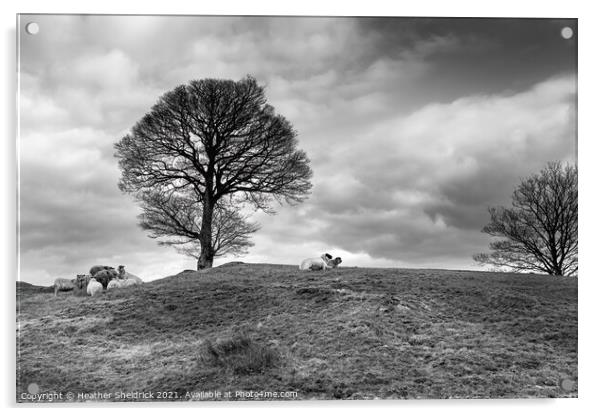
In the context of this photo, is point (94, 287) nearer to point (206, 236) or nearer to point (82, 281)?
point (82, 281)

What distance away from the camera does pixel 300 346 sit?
10500mm

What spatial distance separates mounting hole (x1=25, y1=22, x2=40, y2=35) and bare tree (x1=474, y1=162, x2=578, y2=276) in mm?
10813

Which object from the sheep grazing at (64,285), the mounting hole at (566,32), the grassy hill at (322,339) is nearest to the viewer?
the grassy hill at (322,339)

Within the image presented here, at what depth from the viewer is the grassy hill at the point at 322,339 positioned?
31.1ft

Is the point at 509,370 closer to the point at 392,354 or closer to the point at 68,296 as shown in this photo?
the point at 392,354

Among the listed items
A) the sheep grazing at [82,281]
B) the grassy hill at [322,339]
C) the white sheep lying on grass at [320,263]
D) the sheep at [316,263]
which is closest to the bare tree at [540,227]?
the grassy hill at [322,339]

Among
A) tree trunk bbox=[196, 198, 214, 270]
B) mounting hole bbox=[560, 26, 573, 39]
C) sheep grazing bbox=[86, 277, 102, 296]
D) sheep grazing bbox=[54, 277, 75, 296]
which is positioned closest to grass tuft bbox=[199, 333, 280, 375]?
sheep grazing bbox=[86, 277, 102, 296]

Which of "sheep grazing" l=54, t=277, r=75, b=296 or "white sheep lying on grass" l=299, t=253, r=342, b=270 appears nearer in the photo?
"white sheep lying on grass" l=299, t=253, r=342, b=270

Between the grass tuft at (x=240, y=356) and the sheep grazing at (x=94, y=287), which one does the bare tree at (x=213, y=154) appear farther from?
the grass tuft at (x=240, y=356)

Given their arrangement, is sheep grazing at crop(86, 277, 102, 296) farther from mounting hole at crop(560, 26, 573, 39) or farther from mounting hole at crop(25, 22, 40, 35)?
mounting hole at crop(560, 26, 573, 39)

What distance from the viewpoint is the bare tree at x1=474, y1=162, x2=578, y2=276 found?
12.1m

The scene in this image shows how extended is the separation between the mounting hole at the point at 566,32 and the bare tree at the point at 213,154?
8.86m
